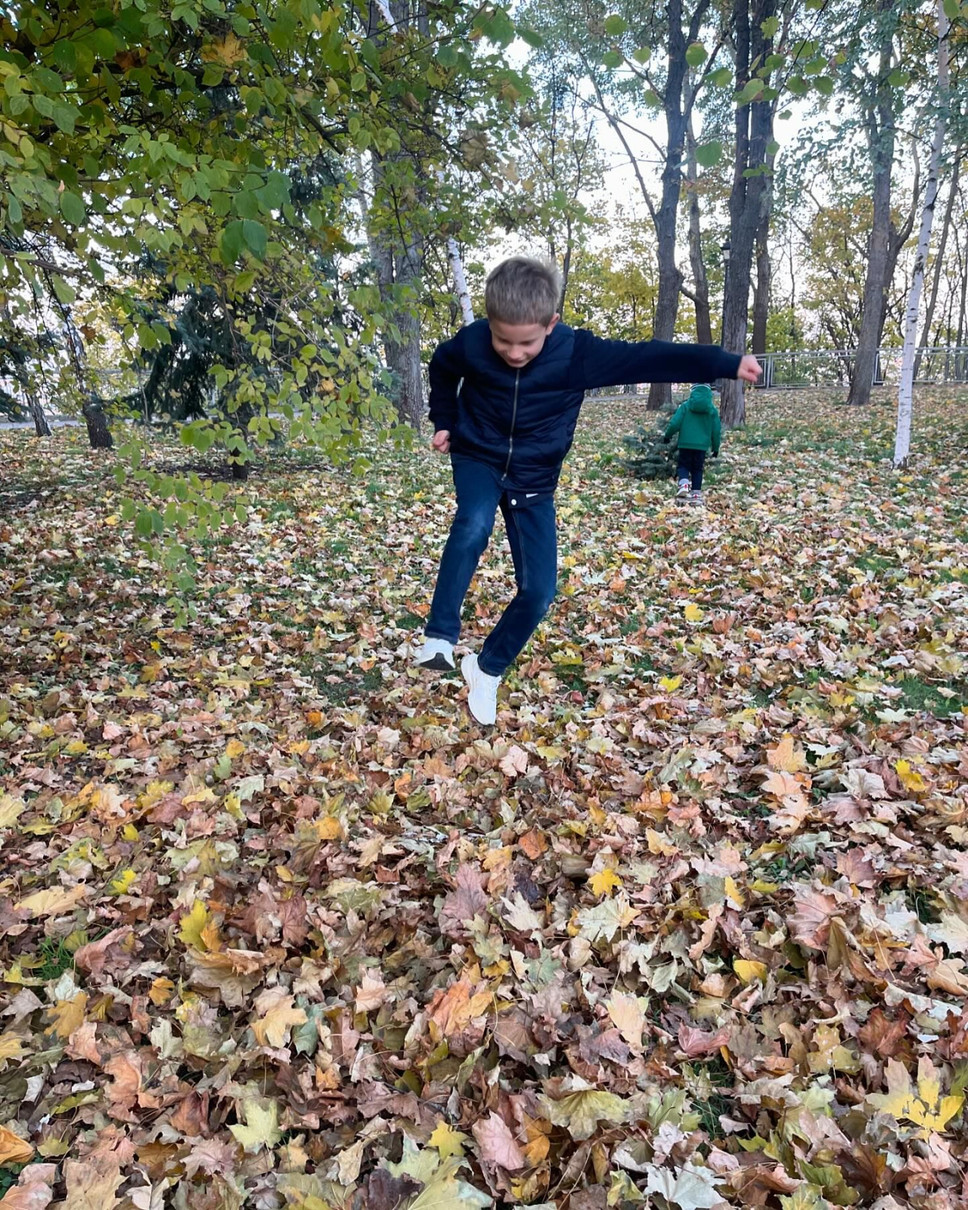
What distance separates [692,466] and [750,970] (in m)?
7.73

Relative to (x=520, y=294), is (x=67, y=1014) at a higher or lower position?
lower

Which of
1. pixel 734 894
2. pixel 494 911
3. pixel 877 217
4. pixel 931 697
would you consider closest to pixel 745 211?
pixel 877 217

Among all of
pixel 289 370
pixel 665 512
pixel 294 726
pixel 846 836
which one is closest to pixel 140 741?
pixel 294 726

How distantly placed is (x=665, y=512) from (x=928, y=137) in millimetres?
8003

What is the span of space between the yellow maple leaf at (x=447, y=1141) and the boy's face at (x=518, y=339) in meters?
2.56

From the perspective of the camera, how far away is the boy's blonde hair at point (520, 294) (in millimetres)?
2842

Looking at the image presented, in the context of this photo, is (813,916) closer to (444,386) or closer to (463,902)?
(463,902)

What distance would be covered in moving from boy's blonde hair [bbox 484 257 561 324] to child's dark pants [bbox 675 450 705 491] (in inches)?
256

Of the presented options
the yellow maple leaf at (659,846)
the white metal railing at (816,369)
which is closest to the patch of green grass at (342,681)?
the yellow maple leaf at (659,846)

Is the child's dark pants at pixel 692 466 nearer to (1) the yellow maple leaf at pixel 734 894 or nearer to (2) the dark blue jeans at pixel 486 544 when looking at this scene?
(2) the dark blue jeans at pixel 486 544

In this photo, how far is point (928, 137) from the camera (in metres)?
10.9

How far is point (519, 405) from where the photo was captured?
10.2ft

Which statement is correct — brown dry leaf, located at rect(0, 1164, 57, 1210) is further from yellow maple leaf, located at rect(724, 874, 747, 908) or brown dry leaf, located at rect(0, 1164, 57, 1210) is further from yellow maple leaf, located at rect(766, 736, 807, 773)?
yellow maple leaf, located at rect(766, 736, 807, 773)

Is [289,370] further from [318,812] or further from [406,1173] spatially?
[406,1173]
